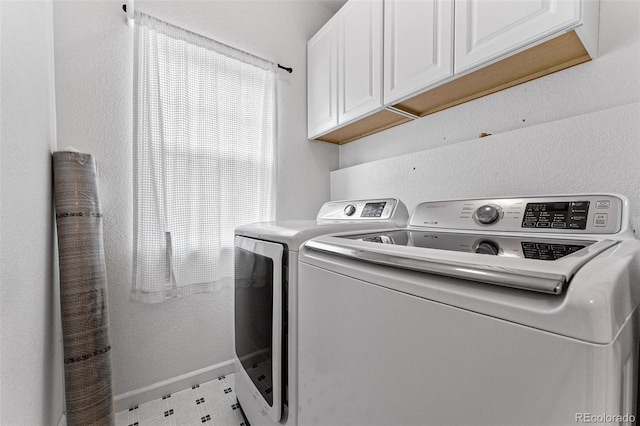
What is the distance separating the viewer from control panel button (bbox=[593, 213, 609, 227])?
31.0 inches

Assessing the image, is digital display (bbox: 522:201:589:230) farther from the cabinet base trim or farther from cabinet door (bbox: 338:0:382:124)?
cabinet door (bbox: 338:0:382:124)

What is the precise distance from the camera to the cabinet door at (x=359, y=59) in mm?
1509

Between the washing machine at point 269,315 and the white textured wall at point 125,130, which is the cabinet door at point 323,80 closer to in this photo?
the white textured wall at point 125,130

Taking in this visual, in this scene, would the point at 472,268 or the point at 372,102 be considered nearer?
the point at 472,268

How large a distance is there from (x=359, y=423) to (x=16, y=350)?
98 centimetres

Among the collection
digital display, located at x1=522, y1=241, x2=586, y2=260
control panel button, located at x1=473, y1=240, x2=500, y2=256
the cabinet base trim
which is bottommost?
control panel button, located at x1=473, y1=240, x2=500, y2=256

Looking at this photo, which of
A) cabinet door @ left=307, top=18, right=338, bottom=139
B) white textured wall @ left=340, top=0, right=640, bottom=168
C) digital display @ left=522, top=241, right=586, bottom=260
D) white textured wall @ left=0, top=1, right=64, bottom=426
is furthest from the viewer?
cabinet door @ left=307, top=18, right=338, bottom=139

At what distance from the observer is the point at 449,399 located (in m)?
0.45

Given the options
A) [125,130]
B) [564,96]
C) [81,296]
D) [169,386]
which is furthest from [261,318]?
[564,96]

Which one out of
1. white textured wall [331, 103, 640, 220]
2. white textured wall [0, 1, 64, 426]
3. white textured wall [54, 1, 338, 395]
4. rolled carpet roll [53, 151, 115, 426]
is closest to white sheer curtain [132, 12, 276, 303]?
white textured wall [54, 1, 338, 395]

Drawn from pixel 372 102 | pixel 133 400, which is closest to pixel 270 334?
pixel 133 400

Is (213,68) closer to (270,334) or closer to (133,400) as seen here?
(270,334)

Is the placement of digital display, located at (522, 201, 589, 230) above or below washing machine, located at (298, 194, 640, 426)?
above

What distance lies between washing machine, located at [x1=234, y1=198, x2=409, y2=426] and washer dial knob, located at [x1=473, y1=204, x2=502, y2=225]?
390mm
